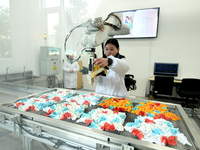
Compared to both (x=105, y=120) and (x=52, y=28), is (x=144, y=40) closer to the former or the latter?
(x=52, y=28)

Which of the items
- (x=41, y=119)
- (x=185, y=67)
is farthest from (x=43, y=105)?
(x=185, y=67)

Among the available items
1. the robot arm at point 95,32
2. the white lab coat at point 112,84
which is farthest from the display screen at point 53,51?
the robot arm at point 95,32

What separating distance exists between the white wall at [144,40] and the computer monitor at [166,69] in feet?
0.51

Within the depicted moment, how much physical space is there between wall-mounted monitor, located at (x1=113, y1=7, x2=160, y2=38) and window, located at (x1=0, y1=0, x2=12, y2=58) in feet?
9.99

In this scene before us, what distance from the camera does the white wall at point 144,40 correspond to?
9.61ft

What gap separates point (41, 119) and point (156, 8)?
174 inches

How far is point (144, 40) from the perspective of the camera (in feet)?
13.7

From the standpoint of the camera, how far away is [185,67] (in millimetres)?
3908

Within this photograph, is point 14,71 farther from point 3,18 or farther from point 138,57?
point 138,57

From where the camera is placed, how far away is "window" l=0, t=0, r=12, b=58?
2449mm

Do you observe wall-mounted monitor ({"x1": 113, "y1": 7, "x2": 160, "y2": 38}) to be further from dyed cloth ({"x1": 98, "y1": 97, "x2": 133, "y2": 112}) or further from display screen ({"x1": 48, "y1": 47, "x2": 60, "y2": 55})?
dyed cloth ({"x1": 98, "y1": 97, "x2": 133, "y2": 112})

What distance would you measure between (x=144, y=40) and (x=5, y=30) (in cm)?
393

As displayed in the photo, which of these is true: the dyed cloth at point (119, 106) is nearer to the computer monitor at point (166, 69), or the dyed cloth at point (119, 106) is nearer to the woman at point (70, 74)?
the woman at point (70, 74)

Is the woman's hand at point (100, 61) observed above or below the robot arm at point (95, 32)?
below
